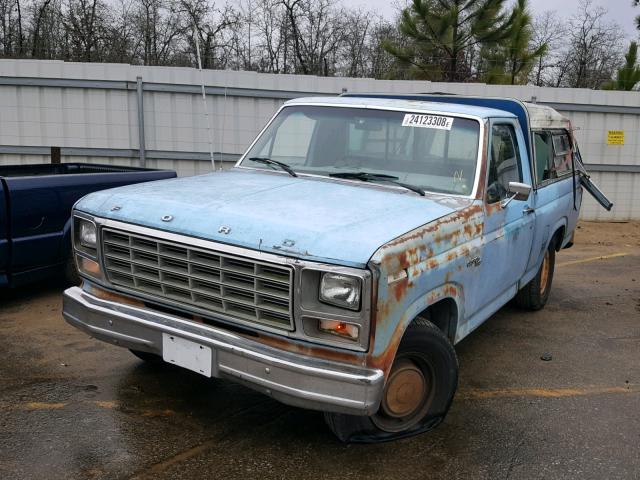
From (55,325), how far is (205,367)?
2911 millimetres

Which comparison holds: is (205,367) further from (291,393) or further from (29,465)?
(29,465)

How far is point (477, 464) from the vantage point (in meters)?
3.51

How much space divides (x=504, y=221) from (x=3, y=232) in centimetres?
427

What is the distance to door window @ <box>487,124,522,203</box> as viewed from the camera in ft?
14.5

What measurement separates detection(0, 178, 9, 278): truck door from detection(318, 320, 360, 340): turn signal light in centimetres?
382

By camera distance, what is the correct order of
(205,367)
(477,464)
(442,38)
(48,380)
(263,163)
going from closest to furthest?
(205,367) → (477,464) → (48,380) → (263,163) → (442,38)

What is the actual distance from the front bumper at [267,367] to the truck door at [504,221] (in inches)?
60.5

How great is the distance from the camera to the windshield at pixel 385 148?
4.30 m

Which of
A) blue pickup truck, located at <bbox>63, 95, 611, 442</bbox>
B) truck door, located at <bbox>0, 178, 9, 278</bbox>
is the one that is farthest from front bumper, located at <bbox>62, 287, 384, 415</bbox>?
truck door, located at <bbox>0, 178, 9, 278</bbox>

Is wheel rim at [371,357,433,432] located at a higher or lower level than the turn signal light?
lower

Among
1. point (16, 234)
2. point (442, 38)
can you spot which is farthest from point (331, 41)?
point (16, 234)

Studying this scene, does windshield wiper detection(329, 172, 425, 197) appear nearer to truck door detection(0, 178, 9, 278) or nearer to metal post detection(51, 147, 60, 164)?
truck door detection(0, 178, 9, 278)

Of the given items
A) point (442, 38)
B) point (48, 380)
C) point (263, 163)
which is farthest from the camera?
point (442, 38)

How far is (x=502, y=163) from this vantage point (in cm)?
471
